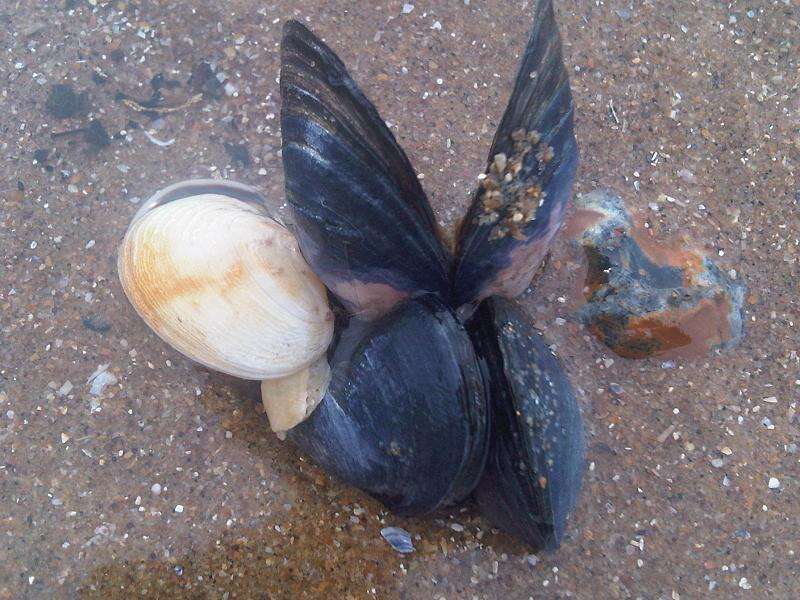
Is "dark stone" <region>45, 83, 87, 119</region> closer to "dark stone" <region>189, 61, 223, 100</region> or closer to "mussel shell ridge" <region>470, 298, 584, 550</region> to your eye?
"dark stone" <region>189, 61, 223, 100</region>

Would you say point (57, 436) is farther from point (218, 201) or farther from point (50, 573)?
point (218, 201)

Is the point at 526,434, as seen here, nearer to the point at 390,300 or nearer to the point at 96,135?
the point at 390,300

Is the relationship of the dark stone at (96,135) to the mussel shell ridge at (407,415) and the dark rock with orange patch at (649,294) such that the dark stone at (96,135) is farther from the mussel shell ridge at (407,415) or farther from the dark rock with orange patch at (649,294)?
the dark rock with orange patch at (649,294)

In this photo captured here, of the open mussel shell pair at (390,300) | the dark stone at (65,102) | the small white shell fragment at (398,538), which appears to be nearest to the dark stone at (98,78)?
the dark stone at (65,102)

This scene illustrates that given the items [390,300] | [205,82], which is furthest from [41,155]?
[390,300]

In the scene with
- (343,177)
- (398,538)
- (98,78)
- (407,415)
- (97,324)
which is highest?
(343,177)

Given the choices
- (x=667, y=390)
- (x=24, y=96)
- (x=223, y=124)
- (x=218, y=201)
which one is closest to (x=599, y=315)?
(x=667, y=390)
